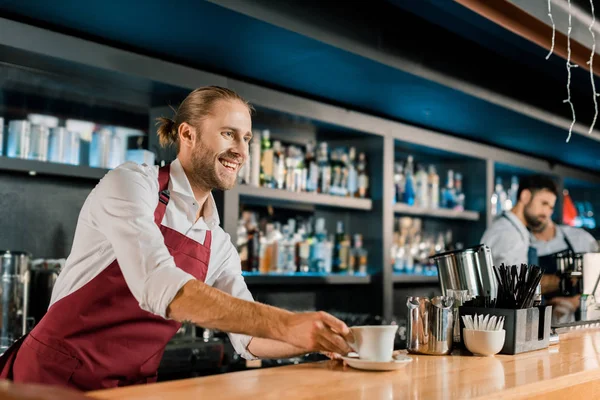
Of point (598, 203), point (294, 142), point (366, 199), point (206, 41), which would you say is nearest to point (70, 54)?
point (206, 41)

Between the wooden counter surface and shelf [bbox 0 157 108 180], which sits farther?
shelf [bbox 0 157 108 180]

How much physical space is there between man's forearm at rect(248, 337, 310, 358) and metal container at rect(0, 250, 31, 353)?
1205mm

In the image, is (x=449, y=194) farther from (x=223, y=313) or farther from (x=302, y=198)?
(x=223, y=313)

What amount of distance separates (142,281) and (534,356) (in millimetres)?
1172

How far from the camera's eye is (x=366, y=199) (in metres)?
4.18

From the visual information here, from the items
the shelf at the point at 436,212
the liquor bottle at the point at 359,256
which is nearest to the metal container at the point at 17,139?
the liquor bottle at the point at 359,256

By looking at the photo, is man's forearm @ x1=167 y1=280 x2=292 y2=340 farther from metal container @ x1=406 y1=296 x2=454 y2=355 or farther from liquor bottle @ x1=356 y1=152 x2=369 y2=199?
liquor bottle @ x1=356 y1=152 x2=369 y2=199

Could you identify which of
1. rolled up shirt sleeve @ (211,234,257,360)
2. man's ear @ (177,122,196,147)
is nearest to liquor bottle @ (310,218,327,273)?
rolled up shirt sleeve @ (211,234,257,360)

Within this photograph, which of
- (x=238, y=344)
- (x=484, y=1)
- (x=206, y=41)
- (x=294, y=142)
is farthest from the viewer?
(x=294, y=142)

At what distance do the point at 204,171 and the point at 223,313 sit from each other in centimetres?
67

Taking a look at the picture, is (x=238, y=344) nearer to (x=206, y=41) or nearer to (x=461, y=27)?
(x=206, y=41)

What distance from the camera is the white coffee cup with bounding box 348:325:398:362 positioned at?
1562mm

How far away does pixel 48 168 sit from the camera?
107 inches

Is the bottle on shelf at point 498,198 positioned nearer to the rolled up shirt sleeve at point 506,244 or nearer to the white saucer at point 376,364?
the rolled up shirt sleeve at point 506,244
